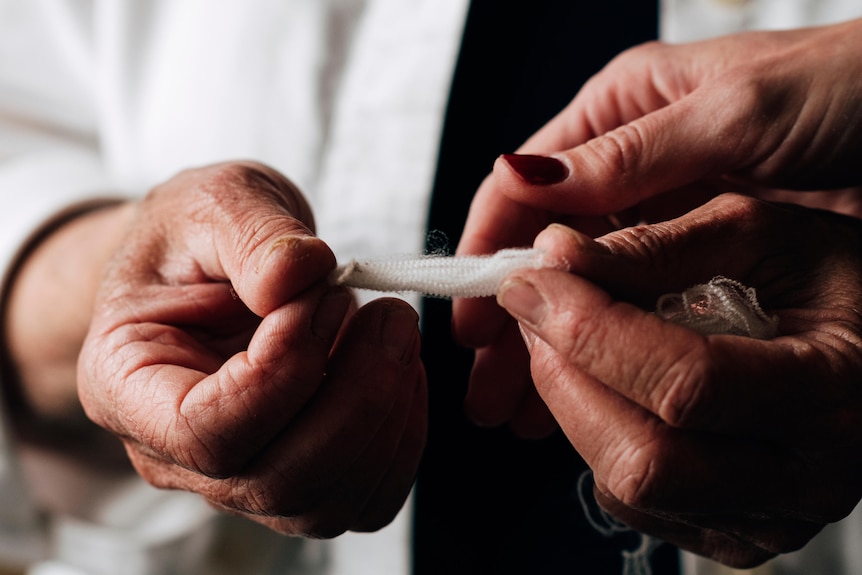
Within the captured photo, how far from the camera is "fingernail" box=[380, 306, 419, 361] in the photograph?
424 millimetres

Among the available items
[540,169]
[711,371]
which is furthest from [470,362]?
[711,371]

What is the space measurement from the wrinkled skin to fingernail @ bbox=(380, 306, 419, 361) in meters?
0.08

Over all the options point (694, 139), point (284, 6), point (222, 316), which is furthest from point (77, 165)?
point (694, 139)

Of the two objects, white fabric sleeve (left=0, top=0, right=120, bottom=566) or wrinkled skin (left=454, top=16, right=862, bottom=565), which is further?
white fabric sleeve (left=0, top=0, right=120, bottom=566)

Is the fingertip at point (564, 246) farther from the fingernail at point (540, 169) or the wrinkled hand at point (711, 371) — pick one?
the fingernail at point (540, 169)

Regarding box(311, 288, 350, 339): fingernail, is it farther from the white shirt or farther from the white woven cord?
the white shirt

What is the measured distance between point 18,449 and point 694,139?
764 mm

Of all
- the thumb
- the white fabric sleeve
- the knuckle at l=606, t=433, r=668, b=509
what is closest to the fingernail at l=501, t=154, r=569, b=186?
the thumb

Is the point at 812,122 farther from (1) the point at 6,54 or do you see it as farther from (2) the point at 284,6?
(1) the point at 6,54

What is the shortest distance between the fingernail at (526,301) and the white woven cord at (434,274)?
30 mm

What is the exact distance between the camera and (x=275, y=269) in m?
0.37

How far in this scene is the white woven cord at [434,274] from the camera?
394 mm

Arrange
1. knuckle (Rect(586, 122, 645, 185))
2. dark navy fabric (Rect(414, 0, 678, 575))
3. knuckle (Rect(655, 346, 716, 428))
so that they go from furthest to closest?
1. dark navy fabric (Rect(414, 0, 678, 575))
2. knuckle (Rect(586, 122, 645, 185))
3. knuckle (Rect(655, 346, 716, 428))

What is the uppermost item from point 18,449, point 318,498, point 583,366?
point 583,366
